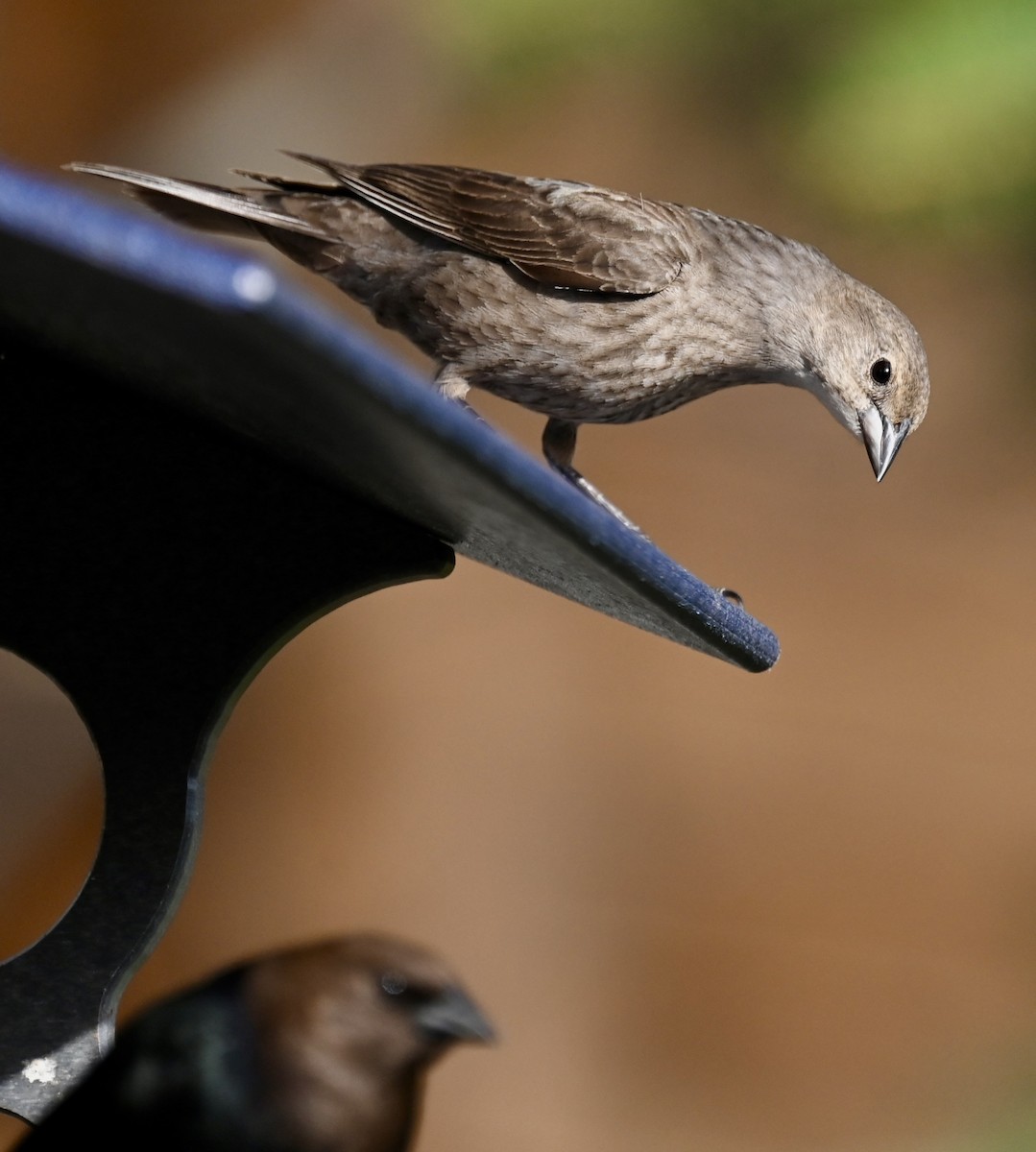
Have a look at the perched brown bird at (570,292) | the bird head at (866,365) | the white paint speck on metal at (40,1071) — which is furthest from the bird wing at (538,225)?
the white paint speck on metal at (40,1071)

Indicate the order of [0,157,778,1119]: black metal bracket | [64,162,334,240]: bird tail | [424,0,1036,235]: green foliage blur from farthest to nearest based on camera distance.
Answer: [424,0,1036,235]: green foliage blur → [64,162,334,240]: bird tail → [0,157,778,1119]: black metal bracket

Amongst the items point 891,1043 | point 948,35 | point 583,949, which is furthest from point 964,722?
point 948,35

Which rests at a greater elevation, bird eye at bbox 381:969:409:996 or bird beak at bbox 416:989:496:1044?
bird eye at bbox 381:969:409:996

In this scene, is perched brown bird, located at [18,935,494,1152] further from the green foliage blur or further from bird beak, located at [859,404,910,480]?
the green foliage blur

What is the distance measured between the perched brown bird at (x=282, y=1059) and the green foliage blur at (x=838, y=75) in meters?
6.17

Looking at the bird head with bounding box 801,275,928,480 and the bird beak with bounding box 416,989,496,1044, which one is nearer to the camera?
the bird beak with bounding box 416,989,496,1044

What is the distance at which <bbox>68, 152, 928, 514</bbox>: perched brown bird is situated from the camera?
300cm

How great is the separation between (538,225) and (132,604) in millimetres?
1632

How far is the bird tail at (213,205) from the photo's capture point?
2781 mm

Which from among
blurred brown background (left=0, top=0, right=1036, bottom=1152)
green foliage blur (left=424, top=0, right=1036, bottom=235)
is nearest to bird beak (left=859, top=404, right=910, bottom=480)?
blurred brown background (left=0, top=0, right=1036, bottom=1152)

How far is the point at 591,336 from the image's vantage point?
2980 mm

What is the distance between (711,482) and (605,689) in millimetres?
1099

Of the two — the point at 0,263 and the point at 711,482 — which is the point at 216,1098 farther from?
the point at 711,482

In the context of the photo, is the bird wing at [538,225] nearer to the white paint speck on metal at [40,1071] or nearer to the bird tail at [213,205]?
the bird tail at [213,205]
